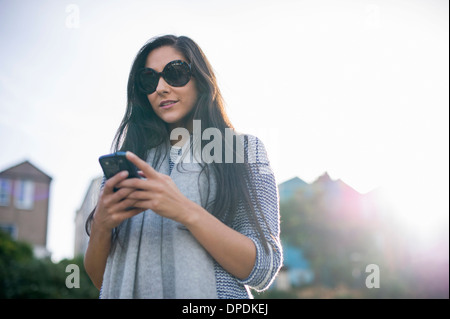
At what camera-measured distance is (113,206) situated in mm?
1458

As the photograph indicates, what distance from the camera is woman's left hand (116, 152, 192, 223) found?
4.49 ft

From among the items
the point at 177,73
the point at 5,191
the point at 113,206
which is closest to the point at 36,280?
the point at 177,73

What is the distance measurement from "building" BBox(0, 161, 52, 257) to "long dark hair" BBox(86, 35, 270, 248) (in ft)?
69.3

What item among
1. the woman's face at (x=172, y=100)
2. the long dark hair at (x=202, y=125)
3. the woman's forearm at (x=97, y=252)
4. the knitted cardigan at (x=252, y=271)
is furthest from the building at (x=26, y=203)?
the knitted cardigan at (x=252, y=271)

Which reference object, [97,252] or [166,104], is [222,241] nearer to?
[97,252]

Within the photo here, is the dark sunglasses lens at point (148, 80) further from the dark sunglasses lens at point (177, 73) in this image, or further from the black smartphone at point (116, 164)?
the black smartphone at point (116, 164)

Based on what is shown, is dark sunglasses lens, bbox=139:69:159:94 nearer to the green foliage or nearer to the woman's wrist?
the woman's wrist

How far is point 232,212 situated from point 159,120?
0.63 metres

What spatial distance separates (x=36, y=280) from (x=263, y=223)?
10647mm

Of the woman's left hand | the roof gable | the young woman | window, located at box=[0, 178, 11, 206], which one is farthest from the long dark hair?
window, located at box=[0, 178, 11, 206]

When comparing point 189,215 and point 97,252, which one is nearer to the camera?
point 189,215

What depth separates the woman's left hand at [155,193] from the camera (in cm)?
137

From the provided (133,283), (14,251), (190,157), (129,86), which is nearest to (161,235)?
(133,283)
